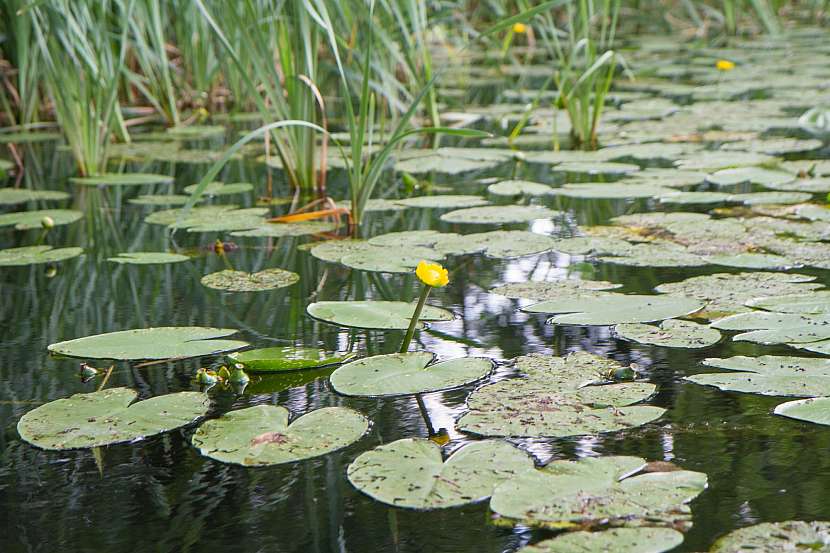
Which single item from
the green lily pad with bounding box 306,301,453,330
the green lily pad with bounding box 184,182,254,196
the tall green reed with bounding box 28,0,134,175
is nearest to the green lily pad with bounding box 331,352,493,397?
the green lily pad with bounding box 306,301,453,330

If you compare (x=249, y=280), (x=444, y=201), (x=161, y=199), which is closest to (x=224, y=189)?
(x=161, y=199)

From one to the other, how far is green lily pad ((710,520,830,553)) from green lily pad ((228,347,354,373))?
620 mm

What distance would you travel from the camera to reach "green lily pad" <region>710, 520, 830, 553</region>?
834 mm

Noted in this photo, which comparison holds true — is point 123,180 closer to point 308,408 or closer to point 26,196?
point 26,196

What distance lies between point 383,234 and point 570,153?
0.94 m

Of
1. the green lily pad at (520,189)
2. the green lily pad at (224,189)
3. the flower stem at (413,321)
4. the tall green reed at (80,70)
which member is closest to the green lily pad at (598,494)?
the flower stem at (413,321)

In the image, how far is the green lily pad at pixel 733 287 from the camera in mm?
1485

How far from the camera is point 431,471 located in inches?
39.2

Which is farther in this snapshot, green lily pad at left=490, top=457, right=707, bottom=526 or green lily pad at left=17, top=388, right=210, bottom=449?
green lily pad at left=17, top=388, right=210, bottom=449

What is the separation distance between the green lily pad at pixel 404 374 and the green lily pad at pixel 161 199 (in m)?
1.28

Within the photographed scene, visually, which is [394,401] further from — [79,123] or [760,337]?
[79,123]

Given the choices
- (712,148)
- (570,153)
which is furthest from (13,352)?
(712,148)

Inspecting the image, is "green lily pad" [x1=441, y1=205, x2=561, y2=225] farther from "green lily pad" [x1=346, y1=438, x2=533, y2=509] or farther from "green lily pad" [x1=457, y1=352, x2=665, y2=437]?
"green lily pad" [x1=346, y1=438, x2=533, y2=509]

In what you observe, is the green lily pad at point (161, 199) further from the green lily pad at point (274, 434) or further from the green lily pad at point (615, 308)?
the green lily pad at point (274, 434)
